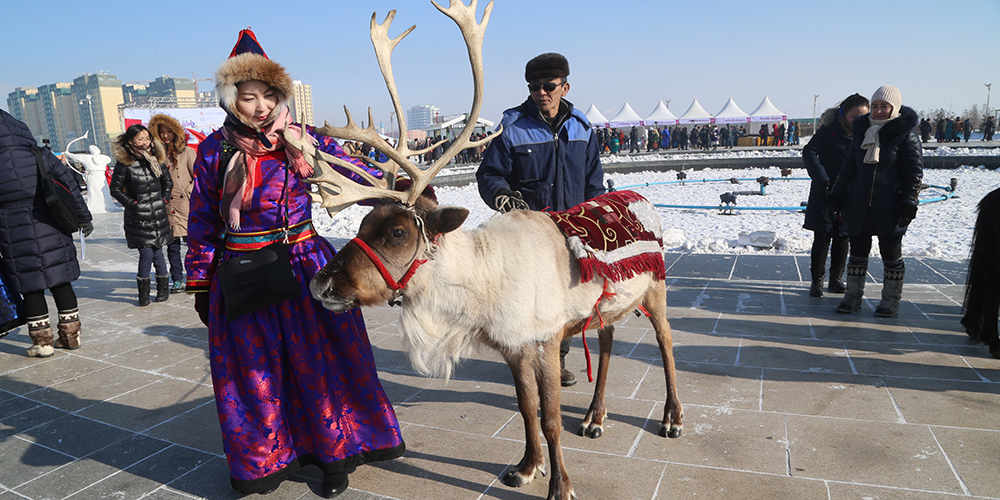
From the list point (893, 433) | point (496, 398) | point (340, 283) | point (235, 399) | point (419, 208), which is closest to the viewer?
point (340, 283)

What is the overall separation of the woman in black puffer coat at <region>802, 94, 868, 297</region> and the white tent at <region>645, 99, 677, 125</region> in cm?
3415

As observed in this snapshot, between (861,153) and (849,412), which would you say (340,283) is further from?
(861,153)

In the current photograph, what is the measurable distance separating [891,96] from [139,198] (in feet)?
27.1

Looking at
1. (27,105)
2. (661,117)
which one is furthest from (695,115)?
(27,105)

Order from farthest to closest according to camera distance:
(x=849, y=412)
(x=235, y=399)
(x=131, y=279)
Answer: (x=131, y=279)
(x=849, y=412)
(x=235, y=399)

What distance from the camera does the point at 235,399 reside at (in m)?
2.66

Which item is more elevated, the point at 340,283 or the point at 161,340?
the point at 340,283

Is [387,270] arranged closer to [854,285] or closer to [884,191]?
[854,285]

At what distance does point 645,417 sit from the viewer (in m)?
3.42

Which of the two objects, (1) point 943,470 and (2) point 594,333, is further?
(2) point 594,333

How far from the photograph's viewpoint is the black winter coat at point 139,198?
6430mm

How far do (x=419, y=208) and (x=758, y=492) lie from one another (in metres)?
2.09

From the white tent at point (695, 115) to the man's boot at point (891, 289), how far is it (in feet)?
115

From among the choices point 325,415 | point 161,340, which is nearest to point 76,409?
point 161,340
